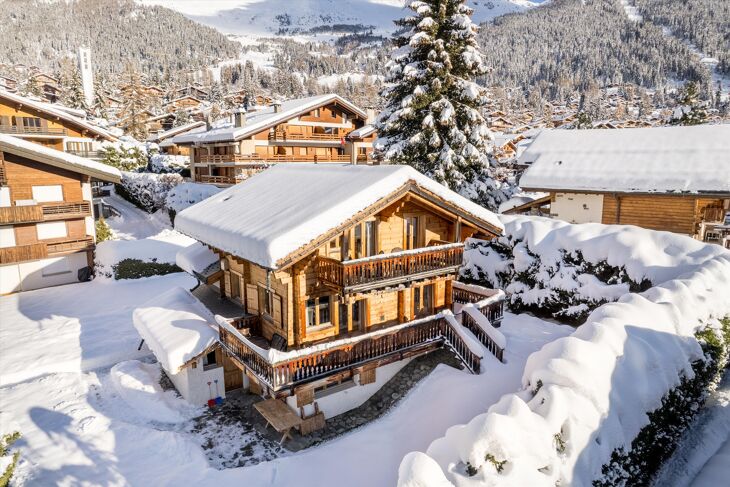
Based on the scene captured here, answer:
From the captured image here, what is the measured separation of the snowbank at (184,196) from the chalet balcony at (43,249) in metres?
10.0

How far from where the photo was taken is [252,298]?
1808cm

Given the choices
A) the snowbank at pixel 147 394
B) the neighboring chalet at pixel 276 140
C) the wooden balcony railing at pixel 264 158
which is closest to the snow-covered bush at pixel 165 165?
the neighboring chalet at pixel 276 140

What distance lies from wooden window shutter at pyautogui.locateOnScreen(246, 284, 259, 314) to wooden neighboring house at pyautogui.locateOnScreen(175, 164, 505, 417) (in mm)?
54

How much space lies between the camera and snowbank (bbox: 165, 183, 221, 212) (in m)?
37.2

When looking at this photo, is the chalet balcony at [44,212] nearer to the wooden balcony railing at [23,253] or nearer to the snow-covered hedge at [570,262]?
the wooden balcony railing at [23,253]

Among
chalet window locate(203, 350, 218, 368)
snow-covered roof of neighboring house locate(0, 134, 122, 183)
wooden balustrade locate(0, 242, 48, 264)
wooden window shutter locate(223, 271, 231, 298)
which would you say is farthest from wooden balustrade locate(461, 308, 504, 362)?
wooden balustrade locate(0, 242, 48, 264)

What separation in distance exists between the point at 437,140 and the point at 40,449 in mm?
21009

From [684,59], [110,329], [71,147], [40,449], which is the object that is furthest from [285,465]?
[684,59]

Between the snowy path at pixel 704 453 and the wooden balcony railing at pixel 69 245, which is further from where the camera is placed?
the wooden balcony railing at pixel 69 245

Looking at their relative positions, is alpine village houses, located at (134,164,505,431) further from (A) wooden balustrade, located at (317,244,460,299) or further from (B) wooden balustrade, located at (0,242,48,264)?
(B) wooden balustrade, located at (0,242,48,264)

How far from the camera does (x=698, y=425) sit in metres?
13.5

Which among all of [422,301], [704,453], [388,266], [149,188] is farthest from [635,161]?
[149,188]

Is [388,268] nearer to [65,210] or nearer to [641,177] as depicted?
[641,177]

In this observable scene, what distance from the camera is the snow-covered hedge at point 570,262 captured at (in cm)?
1839
